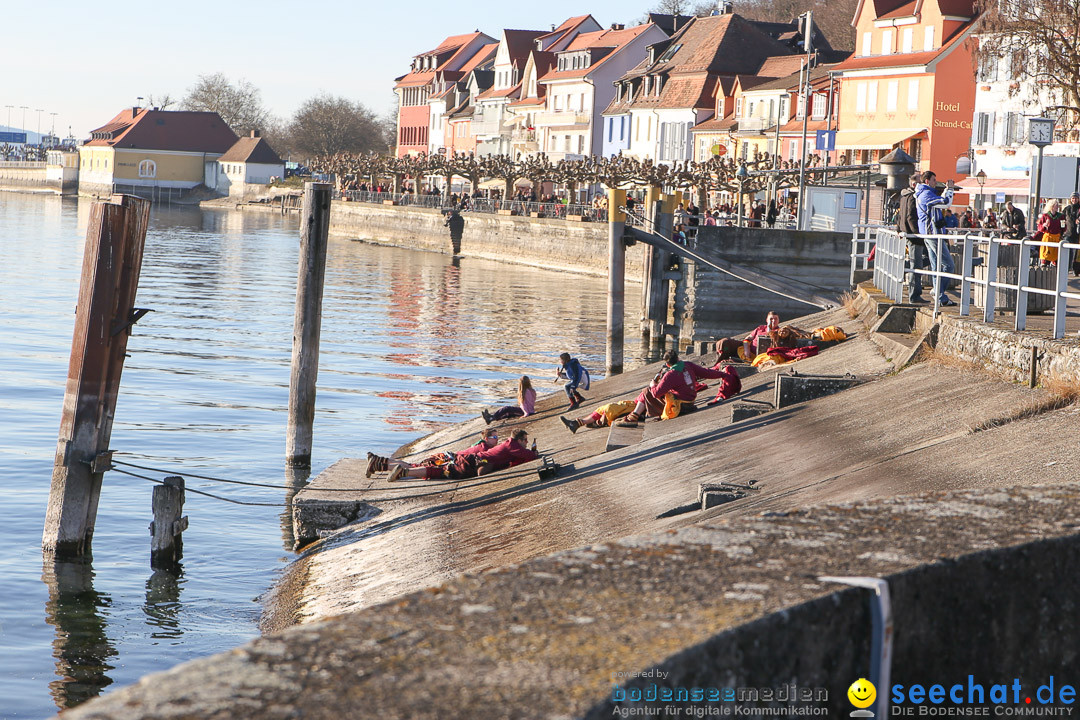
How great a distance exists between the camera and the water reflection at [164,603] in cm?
1107

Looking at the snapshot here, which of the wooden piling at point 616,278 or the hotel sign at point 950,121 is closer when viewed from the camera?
the wooden piling at point 616,278

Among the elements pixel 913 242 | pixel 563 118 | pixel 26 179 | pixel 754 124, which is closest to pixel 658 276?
pixel 913 242

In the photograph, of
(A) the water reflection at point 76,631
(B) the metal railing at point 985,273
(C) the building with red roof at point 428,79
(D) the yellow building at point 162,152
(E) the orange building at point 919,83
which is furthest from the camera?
(D) the yellow building at point 162,152

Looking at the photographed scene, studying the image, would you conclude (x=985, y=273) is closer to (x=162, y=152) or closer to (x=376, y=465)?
(x=376, y=465)

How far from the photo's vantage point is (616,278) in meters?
25.1

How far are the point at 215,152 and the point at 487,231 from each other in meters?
87.0

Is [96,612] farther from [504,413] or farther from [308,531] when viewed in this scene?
[504,413]

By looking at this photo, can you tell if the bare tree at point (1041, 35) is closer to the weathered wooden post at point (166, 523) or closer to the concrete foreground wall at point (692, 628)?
the weathered wooden post at point (166, 523)

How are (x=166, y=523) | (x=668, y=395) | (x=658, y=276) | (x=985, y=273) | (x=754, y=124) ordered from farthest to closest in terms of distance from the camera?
(x=754, y=124), (x=658, y=276), (x=668, y=395), (x=985, y=273), (x=166, y=523)

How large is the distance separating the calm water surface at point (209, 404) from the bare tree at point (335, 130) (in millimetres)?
86974

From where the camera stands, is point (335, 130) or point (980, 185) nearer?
point (980, 185)

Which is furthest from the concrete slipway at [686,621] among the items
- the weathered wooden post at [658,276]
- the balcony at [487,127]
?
the balcony at [487,127]

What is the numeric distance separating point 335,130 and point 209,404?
5103 inches

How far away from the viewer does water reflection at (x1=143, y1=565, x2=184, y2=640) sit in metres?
11.1
